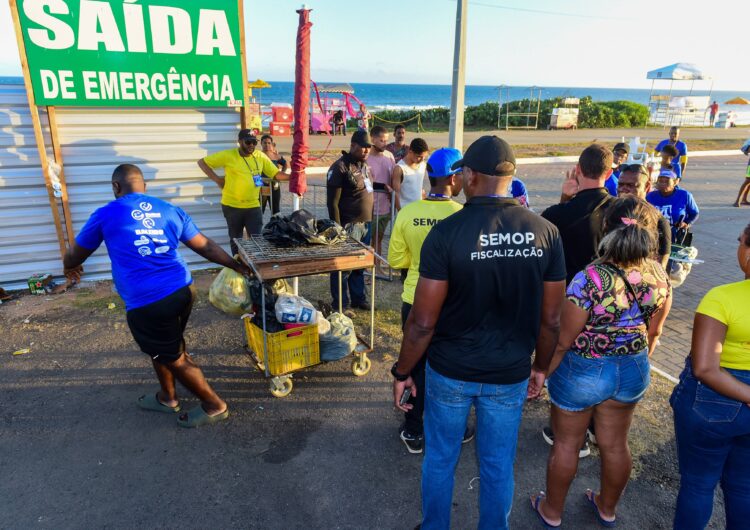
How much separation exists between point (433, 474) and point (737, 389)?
4.96ft

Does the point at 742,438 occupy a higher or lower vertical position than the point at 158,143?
lower

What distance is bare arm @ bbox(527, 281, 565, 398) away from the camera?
2.52 meters

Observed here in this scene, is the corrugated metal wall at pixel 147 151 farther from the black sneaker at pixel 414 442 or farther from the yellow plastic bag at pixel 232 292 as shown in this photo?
the black sneaker at pixel 414 442

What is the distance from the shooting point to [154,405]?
14.0 ft

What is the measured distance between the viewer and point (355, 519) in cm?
322

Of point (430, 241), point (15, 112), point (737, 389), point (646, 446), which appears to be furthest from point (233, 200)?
point (737, 389)

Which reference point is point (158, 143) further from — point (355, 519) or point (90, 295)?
point (355, 519)

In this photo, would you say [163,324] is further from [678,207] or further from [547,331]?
[678,207]

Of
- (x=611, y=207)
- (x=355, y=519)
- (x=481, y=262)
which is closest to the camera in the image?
(x=481, y=262)

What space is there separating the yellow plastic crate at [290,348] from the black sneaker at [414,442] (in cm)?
116

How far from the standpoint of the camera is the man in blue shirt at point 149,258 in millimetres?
3535

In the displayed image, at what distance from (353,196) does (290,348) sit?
7.51 feet

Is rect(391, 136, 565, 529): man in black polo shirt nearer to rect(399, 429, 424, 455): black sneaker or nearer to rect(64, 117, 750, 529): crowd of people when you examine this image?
rect(64, 117, 750, 529): crowd of people

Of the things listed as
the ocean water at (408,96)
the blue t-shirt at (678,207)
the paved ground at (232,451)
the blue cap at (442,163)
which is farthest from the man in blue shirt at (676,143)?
the ocean water at (408,96)
